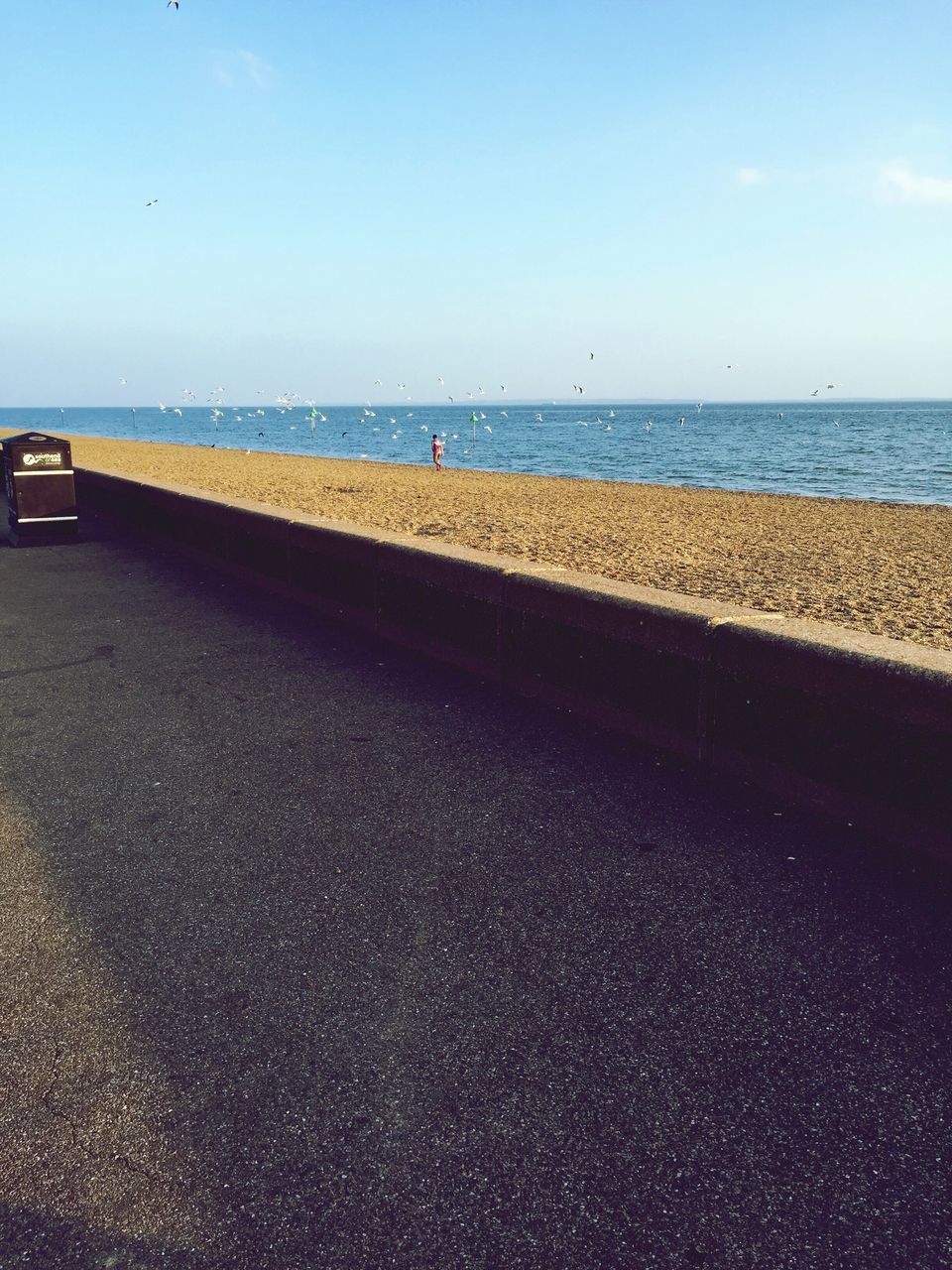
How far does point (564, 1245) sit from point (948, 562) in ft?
43.2

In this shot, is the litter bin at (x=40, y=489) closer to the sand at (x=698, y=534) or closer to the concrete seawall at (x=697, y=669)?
the sand at (x=698, y=534)

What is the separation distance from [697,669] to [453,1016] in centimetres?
238

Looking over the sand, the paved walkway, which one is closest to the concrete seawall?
the paved walkway

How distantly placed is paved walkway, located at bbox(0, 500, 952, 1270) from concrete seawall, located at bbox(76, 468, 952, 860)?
22 centimetres

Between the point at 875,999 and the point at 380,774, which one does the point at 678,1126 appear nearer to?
the point at 875,999

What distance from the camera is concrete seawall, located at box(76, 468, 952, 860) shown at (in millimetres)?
3633

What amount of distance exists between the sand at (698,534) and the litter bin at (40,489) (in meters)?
4.97

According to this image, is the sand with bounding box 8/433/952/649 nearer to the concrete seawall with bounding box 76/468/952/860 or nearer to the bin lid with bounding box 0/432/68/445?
the concrete seawall with bounding box 76/468/952/860

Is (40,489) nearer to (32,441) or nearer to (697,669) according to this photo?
(32,441)

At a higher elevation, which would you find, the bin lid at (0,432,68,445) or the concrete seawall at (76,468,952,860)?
the bin lid at (0,432,68,445)

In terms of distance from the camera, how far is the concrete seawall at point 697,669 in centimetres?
363

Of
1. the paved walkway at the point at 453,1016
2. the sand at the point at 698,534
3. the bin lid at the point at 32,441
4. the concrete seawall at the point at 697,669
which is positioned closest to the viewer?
the paved walkway at the point at 453,1016

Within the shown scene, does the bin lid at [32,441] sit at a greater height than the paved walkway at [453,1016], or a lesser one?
greater

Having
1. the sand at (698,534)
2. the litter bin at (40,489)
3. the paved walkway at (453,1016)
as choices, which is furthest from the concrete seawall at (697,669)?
the litter bin at (40,489)
